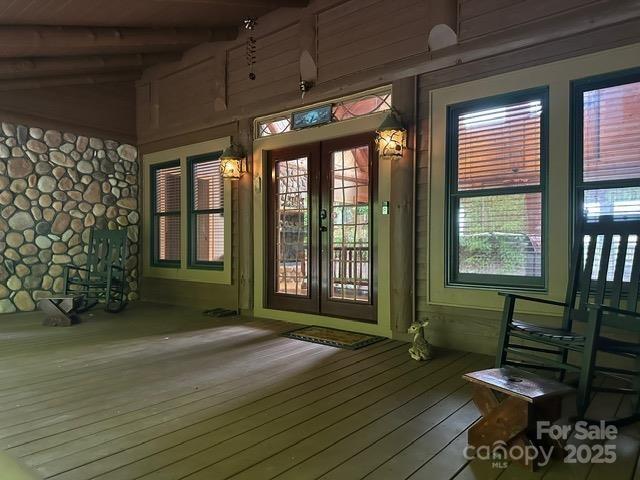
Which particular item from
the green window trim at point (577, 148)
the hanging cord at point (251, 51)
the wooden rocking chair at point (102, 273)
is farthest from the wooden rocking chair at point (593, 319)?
the wooden rocking chair at point (102, 273)

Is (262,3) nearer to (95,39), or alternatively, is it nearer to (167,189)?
(95,39)

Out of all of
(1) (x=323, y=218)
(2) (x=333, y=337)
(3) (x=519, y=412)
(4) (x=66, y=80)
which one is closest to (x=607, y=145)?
(3) (x=519, y=412)

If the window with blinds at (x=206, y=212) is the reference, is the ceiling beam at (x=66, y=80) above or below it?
above

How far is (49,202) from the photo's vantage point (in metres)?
5.46

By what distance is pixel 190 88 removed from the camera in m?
5.68

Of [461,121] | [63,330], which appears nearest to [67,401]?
[63,330]

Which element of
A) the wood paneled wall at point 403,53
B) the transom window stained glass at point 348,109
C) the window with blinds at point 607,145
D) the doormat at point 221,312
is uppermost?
the wood paneled wall at point 403,53

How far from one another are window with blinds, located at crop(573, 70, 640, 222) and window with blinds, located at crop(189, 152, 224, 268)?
3.86 meters

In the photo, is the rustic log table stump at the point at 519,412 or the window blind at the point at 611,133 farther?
the window blind at the point at 611,133

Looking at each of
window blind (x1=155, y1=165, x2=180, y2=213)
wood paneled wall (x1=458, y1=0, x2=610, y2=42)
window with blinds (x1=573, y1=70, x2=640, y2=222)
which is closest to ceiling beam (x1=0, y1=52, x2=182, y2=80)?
window blind (x1=155, y1=165, x2=180, y2=213)

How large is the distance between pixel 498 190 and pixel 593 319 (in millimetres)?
1490

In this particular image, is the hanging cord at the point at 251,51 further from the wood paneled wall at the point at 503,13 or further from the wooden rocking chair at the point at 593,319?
the wooden rocking chair at the point at 593,319

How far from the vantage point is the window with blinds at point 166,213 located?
5996 millimetres

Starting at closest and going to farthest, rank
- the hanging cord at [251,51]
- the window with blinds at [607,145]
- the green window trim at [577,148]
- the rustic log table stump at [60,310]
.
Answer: the window with blinds at [607,145] < the green window trim at [577,148] < the rustic log table stump at [60,310] < the hanging cord at [251,51]
